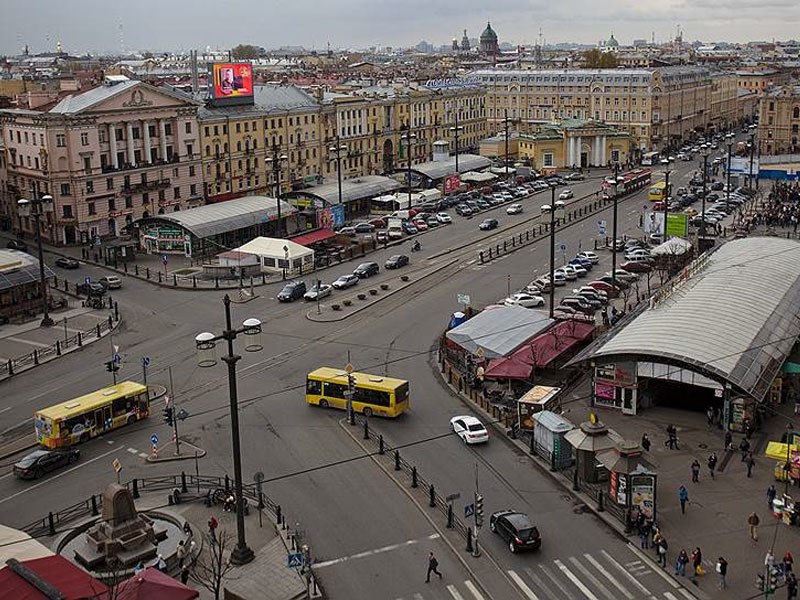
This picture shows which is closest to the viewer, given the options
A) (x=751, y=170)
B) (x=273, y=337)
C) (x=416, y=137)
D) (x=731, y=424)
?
(x=731, y=424)

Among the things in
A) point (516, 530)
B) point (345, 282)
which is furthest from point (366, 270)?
point (516, 530)

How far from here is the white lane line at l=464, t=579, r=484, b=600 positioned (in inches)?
1038

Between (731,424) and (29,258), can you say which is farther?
(29,258)

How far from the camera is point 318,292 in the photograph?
5938 cm

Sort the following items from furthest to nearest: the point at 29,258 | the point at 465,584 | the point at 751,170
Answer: the point at 751,170
the point at 29,258
the point at 465,584

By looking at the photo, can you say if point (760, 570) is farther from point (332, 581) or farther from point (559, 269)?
point (559, 269)

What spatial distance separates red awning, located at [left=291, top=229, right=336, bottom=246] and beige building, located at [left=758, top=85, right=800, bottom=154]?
75.6 metres

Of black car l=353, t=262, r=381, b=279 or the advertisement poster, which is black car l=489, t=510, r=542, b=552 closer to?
black car l=353, t=262, r=381, b=279

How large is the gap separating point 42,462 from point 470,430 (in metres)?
16.0

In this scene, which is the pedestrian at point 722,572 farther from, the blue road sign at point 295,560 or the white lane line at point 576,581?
the blue road sign at point 295,560

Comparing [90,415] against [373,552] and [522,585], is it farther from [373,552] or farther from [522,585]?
[522,585]

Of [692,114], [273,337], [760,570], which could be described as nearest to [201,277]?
[273,337]

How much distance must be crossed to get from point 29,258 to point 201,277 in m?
11.5

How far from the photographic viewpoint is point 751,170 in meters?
103
